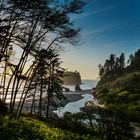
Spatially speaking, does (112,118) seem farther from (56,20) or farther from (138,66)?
(138,66)

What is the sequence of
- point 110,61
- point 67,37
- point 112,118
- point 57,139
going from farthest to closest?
point 110,61, point 112,118, point 67,37, point 57,139

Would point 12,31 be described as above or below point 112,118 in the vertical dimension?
above

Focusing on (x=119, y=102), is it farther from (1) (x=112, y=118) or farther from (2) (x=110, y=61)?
(2) (x=110, y=61)

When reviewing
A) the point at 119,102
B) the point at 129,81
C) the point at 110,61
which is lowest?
the point at 119,102

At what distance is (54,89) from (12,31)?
2466cm

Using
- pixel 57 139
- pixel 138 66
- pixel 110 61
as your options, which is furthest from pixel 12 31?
pixel 110 61

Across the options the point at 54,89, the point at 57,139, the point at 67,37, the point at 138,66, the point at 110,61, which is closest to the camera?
the point at 57,139

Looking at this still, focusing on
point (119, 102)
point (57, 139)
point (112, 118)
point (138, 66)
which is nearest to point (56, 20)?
point (57, 139)

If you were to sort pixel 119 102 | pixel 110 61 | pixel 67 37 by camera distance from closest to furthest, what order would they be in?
pixel 67 37 → pixel 119 102 → pixel 110 61

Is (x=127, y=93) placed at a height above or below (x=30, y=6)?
below

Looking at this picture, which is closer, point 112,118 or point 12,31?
point 12,31

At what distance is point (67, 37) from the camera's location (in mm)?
18484

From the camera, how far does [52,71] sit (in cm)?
4188

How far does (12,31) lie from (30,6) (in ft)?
12.7
